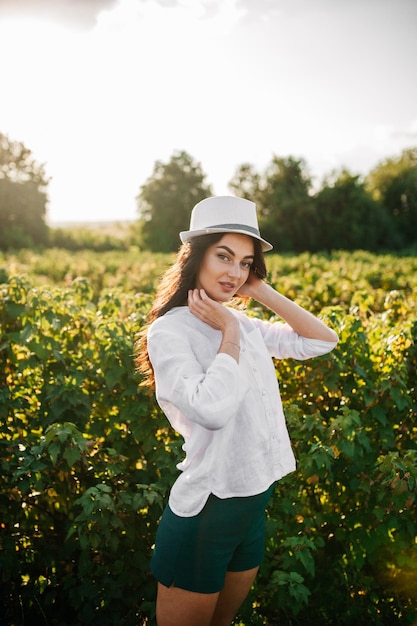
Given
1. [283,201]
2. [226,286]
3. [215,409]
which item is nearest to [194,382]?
[215,409]

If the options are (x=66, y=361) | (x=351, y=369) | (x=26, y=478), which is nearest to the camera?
(x=26, y=478)

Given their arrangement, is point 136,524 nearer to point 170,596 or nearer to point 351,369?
point 170,596

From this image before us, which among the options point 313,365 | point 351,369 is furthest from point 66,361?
point 351,369

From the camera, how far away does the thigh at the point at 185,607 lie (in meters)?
1.96

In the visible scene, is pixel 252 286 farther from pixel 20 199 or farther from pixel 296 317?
pixel 20 199

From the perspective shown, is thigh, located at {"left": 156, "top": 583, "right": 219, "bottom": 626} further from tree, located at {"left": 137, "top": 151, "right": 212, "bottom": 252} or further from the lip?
tree, located at {"left": 137, "top": 151, "right": 212, "bottom": 252}

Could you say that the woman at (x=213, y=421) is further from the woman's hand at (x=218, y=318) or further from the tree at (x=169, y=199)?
the tree at (x=169, y=199)

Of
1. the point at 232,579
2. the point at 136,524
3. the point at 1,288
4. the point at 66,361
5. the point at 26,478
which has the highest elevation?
the point at 1,288

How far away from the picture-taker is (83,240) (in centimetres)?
4931

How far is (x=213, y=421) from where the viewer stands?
168 cm

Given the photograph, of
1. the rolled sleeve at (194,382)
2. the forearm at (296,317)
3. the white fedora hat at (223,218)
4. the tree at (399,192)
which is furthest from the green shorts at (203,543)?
the tree at (399,192)

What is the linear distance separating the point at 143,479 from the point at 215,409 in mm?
1598

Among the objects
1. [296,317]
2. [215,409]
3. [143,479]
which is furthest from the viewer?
[143,479]

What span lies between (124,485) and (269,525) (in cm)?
89
